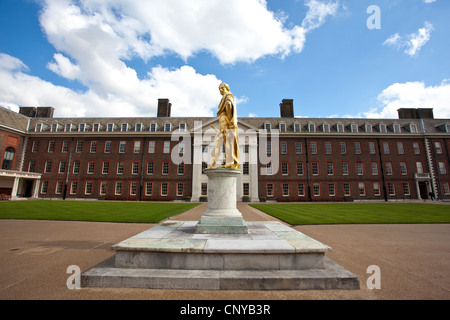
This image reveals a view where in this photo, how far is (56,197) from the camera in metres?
31.4

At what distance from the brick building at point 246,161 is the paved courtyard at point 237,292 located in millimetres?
21385

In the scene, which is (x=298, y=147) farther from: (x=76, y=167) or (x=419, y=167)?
(x=76, y=167)

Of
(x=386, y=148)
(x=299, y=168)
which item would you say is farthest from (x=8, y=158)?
(x=386, y=148)

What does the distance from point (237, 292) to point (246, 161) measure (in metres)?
27.8

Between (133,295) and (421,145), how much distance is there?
44.0 metres

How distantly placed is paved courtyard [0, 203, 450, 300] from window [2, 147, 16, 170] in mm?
29139

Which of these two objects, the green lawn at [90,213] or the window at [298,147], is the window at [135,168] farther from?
the window at [298,147]

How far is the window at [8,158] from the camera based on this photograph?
2977cm

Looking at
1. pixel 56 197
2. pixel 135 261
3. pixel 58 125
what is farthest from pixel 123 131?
pixel 135 261

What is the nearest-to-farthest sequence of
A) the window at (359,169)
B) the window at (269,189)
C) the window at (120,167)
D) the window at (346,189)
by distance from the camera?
the window at (269,189), the window at (346,189), the window at (359,169), the window at (120,167)

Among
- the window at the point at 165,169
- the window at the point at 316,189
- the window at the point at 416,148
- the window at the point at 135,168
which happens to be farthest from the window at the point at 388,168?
the window at the point at 135,168

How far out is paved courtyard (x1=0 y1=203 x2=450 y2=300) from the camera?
3.66 meters

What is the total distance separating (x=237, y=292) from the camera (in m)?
3.75
